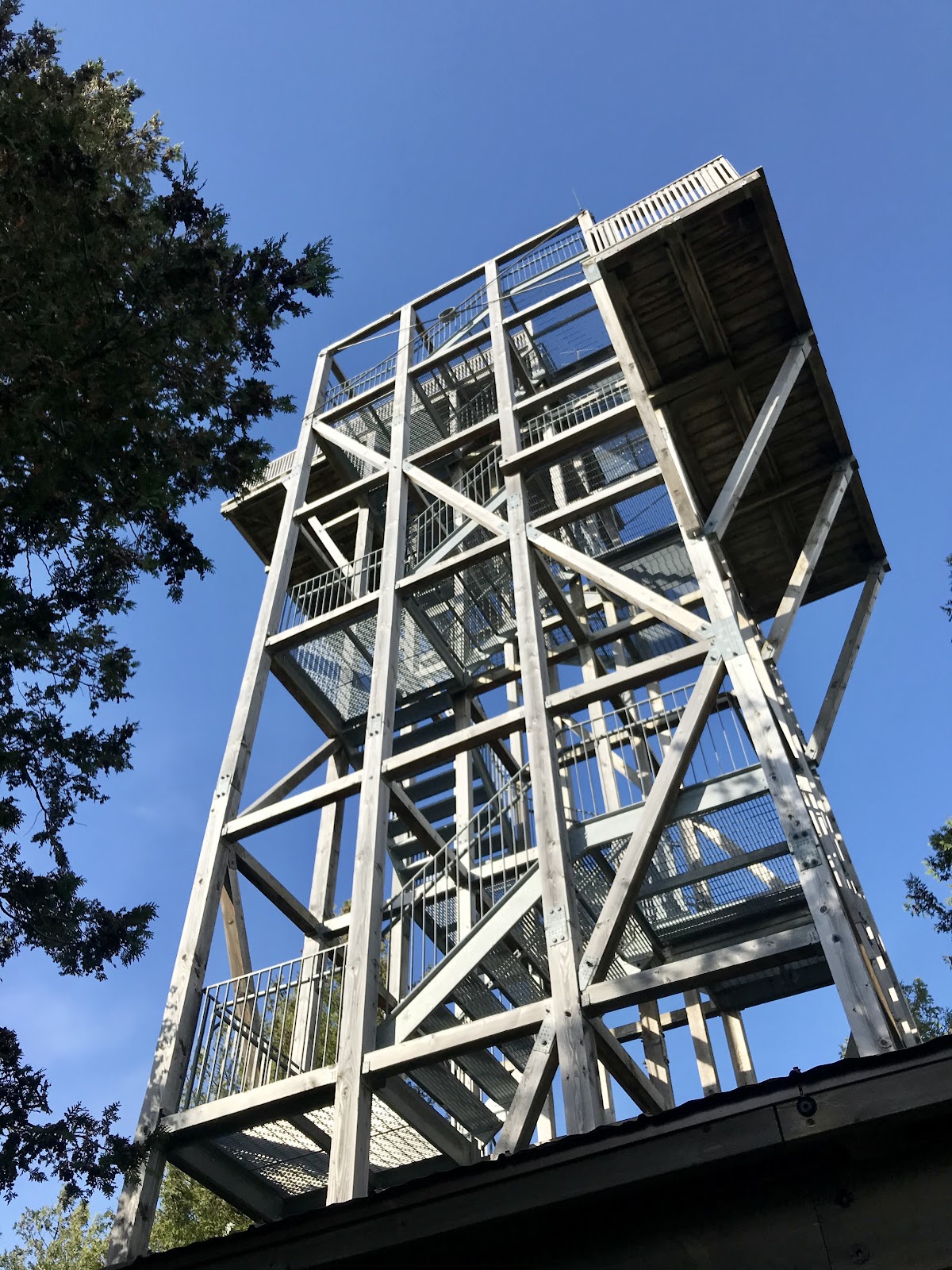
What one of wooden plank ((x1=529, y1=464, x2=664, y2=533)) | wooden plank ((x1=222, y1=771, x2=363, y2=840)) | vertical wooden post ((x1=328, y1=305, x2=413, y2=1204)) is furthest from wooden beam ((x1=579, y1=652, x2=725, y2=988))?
wooden plank ((x1=222, y1=771, x2=363, y2=840))

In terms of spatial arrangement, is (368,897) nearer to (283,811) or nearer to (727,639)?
(283,811)

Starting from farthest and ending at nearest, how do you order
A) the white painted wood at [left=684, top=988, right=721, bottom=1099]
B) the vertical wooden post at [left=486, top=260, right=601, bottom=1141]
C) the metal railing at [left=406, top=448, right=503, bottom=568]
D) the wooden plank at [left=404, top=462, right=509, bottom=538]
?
the metal railing at [left=406, top=448, right=503, bottom=568] → the wooden plank at [left=404, top=462, right=509, bottom=538] → the white painted wood at [left=684, top=988, right=721, bottom=1099] → the vertical wooden post at [left=486, top=260, right=601, bottom=1141]

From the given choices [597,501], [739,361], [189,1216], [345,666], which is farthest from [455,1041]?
[189,1216]

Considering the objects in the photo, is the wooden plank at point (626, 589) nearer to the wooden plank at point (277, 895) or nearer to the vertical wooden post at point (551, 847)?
the vertical wooden post at point (551, 847)

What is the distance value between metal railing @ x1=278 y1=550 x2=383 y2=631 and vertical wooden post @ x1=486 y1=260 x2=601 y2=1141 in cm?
223

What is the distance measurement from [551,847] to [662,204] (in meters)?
7.39

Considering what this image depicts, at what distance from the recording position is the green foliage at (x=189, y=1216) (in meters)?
14.3

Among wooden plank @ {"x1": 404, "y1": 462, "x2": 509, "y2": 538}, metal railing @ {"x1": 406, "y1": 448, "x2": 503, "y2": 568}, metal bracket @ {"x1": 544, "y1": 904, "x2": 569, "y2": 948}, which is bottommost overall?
metal bracket @ {"x1": 544, "y1": 904, "x2": 569, "y2": 948}

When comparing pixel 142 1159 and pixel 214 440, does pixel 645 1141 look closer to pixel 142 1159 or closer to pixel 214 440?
pixel 142 1159

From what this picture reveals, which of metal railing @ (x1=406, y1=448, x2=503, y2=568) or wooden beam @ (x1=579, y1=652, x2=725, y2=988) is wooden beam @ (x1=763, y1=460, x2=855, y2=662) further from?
metal railing @ (x1=406, y1=448, x2=503, y2=568)

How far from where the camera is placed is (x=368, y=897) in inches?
331

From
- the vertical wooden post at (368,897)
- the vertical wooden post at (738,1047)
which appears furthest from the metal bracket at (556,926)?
the vertical wooden post at (738,1047)

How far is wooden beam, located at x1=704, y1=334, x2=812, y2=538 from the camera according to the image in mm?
9797

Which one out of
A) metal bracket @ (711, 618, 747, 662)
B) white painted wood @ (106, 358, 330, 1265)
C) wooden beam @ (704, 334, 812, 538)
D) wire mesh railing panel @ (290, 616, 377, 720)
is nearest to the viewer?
white painted wood @ (106, 358, 330, 1265)
